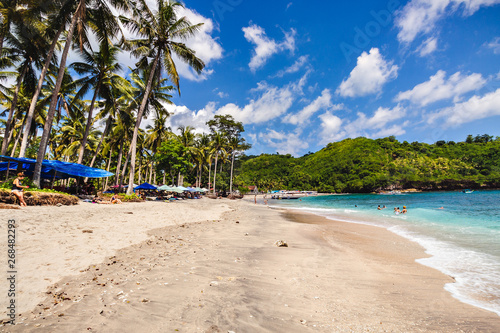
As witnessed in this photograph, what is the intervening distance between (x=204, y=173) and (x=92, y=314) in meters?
55.9

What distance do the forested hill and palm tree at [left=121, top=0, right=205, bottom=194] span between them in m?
Answer: 57.3

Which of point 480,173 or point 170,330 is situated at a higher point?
point 480,173

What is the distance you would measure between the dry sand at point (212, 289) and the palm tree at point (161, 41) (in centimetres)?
1488

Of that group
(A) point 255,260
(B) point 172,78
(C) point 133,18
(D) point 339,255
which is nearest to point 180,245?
(A) point 255,260

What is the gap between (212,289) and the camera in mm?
3967

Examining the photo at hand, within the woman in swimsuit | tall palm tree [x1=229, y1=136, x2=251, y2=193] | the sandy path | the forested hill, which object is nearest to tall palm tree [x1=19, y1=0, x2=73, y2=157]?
the woman in swimsuit

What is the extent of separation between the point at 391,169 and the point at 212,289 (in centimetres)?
11616

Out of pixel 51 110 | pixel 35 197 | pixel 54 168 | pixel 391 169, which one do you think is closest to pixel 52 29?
pixel 51 110

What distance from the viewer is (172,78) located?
761 inches

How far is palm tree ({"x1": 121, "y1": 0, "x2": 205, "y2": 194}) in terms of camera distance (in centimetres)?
1881

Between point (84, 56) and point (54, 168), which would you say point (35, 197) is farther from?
point (84, 56)

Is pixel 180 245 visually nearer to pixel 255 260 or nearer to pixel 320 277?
pixel 255 260

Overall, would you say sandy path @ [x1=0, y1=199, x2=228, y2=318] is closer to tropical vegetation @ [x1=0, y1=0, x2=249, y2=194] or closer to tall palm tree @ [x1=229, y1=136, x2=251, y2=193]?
tropical vegetation @ [x1=0, y1=0, x2=249, y2=194]

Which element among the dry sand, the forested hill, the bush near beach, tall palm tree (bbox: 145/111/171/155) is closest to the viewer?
the dry sand
